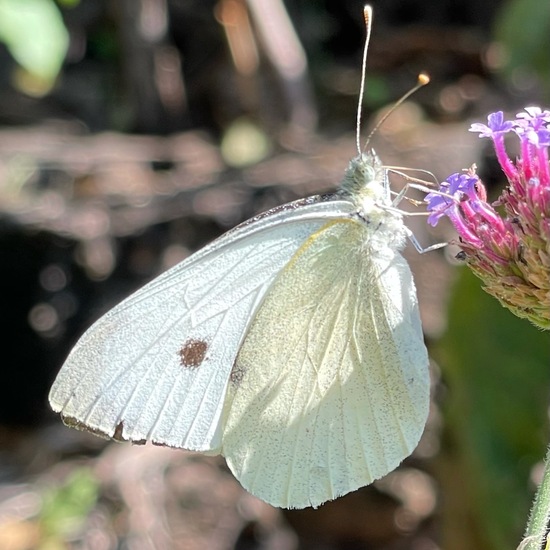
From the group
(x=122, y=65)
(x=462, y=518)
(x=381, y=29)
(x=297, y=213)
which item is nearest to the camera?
(x=297, y=213)

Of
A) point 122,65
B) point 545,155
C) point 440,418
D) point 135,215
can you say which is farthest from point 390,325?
point 122,65

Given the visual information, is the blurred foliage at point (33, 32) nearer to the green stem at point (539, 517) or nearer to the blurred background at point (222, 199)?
the blurred background at point (222, 199)

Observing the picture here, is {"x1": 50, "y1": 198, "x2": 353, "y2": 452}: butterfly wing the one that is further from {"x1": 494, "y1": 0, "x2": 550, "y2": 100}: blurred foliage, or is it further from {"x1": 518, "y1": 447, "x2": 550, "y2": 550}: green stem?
{"x1": 494, "y1": 0, "x2": 550, "y2": 100}: blurred foliage

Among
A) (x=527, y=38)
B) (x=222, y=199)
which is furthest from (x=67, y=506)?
(x=527, y=38)

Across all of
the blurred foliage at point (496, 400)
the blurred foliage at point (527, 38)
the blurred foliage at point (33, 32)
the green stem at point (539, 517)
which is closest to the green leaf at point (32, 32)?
the blurred foliage at point (33, 32)

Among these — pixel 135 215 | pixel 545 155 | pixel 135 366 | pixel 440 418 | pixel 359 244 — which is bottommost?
pixel 440 418

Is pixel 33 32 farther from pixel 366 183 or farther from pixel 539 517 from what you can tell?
pixel 539 517

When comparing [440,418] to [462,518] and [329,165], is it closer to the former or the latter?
[462,518]
